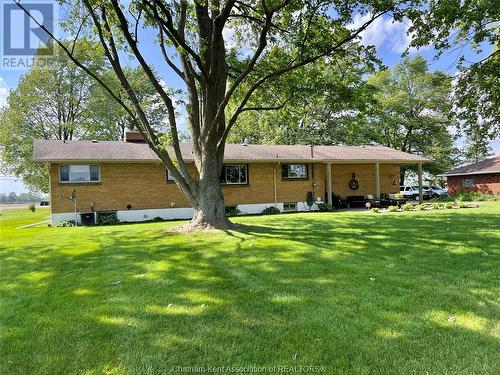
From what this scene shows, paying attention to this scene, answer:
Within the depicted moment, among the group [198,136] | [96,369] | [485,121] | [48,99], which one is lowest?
[96,369]

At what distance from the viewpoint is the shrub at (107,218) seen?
15.4 meters

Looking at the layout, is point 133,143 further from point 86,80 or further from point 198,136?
point 86,80

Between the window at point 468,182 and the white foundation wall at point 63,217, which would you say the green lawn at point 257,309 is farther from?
the window at point 468,182

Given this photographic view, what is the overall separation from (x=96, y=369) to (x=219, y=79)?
9.49m

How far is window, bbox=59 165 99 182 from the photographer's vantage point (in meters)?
15.3

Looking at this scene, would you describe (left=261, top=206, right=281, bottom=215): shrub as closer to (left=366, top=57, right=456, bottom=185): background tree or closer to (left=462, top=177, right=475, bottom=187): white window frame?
(left=366, top=57, right=456, bottom=185): background tree

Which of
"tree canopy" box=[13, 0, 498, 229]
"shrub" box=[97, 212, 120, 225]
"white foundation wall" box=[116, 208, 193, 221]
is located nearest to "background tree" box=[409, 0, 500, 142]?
"tree canopy" box=[13, 0, 498, 229]

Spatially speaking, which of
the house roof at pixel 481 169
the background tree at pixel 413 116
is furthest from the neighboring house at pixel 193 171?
the background tree at pixel 413 116

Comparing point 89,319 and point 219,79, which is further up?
point 219,79

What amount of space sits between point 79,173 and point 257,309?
47.3 feet

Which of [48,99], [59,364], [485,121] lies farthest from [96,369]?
[48,99]

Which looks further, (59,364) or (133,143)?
(133,143)

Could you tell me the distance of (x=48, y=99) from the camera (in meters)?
30.8

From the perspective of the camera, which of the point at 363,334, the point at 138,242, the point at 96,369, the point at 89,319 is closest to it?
the point at 96,369
